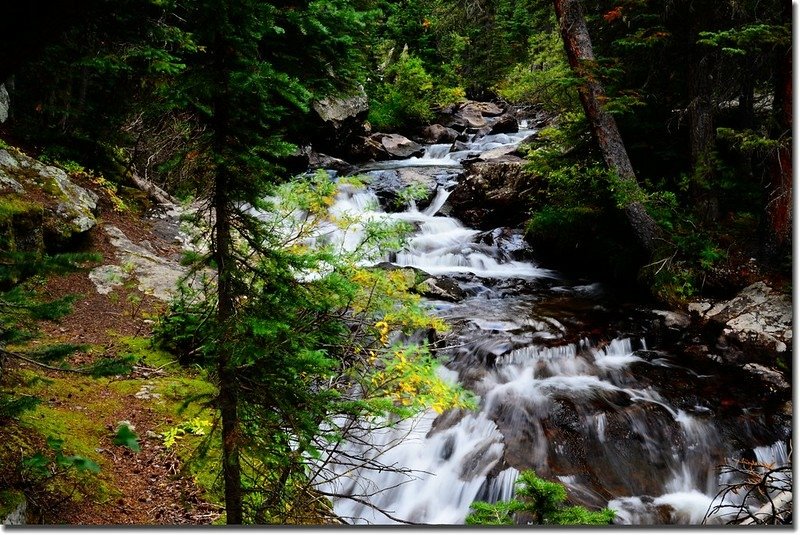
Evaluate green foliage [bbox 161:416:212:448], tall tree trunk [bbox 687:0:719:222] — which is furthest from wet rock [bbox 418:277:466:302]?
green foliage [bbox 161:416:212:448]

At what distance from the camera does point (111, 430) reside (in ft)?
13.2

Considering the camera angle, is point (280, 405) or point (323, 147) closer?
point (280, 405)

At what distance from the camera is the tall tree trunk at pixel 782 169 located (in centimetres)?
632

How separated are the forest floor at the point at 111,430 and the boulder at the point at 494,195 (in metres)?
8.88

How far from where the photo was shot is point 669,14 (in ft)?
26.6

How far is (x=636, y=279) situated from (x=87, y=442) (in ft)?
30.4

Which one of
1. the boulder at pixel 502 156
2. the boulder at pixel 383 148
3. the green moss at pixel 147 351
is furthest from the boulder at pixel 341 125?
the green moss at pixel 147 351

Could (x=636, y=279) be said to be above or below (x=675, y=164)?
below

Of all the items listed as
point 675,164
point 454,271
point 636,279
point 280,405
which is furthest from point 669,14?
point 280,405

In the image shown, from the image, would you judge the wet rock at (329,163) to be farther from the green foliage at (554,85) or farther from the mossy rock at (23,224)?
the mossy rock at (23,224)

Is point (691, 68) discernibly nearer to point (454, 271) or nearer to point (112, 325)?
point (454, 271)

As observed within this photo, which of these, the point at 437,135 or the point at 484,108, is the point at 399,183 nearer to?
the point at 437,135

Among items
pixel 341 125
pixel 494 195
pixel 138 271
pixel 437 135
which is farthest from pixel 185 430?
pixel 437 135

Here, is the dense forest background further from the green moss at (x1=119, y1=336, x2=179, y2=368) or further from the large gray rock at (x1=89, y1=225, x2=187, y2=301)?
the large gray rock at (x1=89, y1=225, x2=187, y2=301)
